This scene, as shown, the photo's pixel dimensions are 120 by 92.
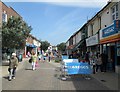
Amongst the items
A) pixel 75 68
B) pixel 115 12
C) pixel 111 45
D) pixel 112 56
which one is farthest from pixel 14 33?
pixel 75 68

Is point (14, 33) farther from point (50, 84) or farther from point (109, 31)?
point (50, 84)

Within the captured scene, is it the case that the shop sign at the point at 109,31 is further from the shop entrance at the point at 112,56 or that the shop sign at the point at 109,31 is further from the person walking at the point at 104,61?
the person walking at the point at 104,61

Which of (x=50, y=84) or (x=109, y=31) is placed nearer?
(x=50, y=84)

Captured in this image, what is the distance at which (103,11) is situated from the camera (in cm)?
2409

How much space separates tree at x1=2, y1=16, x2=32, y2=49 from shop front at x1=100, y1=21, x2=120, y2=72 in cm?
791

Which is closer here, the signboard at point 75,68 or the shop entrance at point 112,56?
the signboard at point 75,68

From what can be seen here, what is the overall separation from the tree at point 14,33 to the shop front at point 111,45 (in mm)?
7914

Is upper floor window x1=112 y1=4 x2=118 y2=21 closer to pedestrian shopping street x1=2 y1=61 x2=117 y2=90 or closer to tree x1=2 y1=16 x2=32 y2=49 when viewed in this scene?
pedestrian shopping street x1=2 y1=61 x2=117 y2=90

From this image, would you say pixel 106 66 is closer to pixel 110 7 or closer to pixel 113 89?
pixel 110 7

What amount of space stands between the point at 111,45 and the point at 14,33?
9.49 meters

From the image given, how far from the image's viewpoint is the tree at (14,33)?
25.6 metres

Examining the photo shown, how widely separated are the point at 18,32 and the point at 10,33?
2.80 feet

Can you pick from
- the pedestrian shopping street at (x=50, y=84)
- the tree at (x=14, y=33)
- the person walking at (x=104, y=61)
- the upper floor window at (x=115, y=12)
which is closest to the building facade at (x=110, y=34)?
the upper floor window at (x=115, y=12)

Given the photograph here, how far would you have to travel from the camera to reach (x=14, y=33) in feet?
84.4
